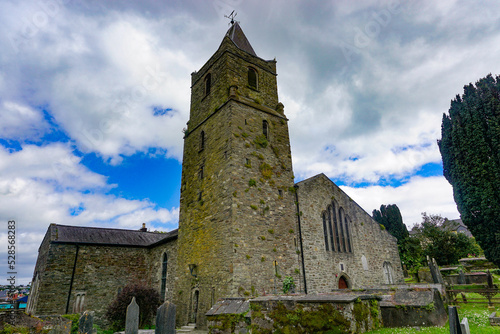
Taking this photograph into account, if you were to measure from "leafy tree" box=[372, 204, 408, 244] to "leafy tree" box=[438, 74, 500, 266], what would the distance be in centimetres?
1844

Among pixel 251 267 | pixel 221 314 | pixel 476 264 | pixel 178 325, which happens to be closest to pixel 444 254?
pixel 476 264

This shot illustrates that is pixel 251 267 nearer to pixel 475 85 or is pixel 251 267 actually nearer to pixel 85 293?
pixel 85 293

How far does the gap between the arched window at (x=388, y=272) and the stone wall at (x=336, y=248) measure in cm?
14

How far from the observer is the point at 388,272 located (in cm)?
2016

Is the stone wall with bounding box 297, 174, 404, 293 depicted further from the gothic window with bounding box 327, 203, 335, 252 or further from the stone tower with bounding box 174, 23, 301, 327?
the stone tower with bounding box 174, 23, 301, 327

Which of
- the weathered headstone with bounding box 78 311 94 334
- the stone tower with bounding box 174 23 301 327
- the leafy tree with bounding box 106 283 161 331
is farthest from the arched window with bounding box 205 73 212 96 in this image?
the weathered headstone with bounding box 78 311 94 334

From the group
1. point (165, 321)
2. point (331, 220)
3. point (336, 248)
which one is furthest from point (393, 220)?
point (165, 321)

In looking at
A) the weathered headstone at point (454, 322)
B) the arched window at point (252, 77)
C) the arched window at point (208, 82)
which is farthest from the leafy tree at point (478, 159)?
the arched window at point (208, 82)

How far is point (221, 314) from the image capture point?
8.41m

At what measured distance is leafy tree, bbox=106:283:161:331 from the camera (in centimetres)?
1650

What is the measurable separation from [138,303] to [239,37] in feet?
63.7

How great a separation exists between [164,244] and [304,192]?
Result: 1134 cm

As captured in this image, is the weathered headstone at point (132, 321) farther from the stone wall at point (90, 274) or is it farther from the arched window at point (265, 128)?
the stone wall at point (90, 274)

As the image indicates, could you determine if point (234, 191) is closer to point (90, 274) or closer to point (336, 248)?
point (336, 248)
